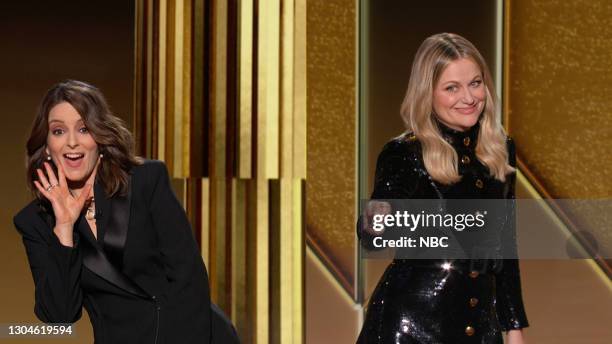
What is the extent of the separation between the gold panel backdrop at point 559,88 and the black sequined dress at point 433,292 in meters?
0.86

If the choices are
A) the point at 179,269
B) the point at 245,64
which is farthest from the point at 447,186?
the point at 245,64

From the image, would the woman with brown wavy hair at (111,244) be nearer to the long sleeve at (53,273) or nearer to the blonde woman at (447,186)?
the long sleeve at (53,273)

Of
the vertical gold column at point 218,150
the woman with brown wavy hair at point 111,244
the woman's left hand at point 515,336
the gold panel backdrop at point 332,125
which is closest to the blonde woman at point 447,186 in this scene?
the woman's left hand at point 515,336

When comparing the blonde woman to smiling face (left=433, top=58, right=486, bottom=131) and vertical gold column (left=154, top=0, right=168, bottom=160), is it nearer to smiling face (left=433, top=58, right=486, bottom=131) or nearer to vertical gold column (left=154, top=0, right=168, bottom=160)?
smiling face (left=433, top=58, right=486, bottom=131)

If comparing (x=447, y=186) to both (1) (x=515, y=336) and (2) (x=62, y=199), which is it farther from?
(2) (x=62, y=199)

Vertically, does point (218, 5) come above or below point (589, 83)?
above

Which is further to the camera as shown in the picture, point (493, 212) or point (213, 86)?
point (213, 86)

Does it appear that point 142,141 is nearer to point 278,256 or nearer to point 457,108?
point 278,256

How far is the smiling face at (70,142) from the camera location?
1715mm

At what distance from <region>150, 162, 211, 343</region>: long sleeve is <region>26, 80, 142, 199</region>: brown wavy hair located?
10cm

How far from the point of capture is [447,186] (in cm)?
182

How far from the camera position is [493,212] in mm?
1789

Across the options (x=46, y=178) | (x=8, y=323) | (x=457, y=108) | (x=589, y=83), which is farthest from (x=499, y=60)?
(x=8, y=323)

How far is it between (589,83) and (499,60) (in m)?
0.29
